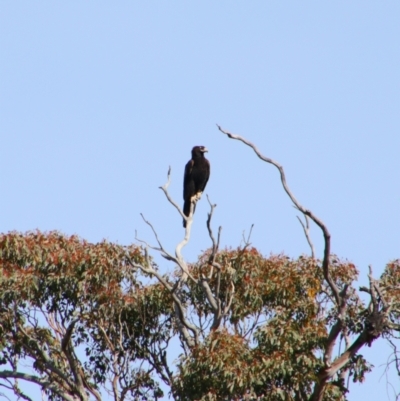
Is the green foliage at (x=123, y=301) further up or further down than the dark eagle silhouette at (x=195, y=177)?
further down

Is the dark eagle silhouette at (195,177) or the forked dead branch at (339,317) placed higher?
the dark eagle silhouette at (195,177)

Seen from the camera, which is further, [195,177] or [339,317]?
[195,177]

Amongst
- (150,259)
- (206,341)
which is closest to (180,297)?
(150,259)

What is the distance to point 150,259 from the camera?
49.5ft

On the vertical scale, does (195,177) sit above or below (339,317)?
above

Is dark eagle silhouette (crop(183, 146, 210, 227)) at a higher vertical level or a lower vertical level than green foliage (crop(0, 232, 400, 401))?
higher

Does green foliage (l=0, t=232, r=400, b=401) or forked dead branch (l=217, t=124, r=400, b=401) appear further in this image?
green foliage (l=0, t=232, r=400, b=401)

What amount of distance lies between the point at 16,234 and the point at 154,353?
2626 mm

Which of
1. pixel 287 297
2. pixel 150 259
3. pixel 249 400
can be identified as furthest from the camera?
pixel 150 259

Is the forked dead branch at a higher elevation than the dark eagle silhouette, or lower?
lower

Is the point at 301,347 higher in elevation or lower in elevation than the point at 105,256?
lower

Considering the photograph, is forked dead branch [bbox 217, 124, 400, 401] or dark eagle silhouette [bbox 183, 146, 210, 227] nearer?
forked dead branch [bbox 217, 124, 400, 401]

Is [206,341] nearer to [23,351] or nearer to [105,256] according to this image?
[105,256]

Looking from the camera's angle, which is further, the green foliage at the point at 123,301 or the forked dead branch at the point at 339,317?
the green foliage at the point at 123,301
